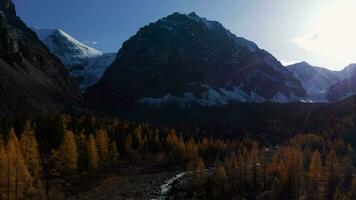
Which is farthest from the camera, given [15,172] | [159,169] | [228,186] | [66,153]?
[159,169]

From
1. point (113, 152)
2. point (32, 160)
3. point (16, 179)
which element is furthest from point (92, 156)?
point (16, 179)

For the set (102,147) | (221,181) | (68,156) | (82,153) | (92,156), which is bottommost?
(221,181)

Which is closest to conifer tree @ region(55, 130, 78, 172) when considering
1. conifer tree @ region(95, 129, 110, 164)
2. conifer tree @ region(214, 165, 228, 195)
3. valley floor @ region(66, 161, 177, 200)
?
valley floor @ region(66, 161, 177, 200)

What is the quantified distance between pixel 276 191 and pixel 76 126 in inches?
3827

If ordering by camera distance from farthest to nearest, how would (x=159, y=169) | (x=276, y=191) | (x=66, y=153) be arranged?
(x=159, y=169)
(x=66, y=153)
(x=276, y=191)

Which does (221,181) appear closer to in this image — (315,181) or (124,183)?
(315,181)

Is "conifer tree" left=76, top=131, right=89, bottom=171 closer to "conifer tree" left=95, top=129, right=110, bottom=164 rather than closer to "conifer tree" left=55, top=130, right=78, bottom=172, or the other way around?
"conifer tree" left=55, top=130, right=78, bottom=172

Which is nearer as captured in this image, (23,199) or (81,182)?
(23,199)

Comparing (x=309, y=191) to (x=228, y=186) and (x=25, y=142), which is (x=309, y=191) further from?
(x=25, y=142)

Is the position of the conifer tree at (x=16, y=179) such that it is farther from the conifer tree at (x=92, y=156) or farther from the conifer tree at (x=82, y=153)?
the conifer tree at (x=92, y=156)

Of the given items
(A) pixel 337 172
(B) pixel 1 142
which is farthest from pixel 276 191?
(B) pixel 1 142

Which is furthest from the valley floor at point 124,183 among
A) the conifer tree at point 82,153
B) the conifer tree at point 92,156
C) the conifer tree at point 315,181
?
the conifer tree at point 315,181

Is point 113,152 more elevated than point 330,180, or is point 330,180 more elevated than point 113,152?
point 113,152

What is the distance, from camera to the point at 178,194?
436 feet
